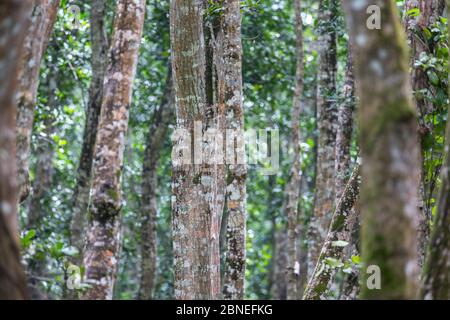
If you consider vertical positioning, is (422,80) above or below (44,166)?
below

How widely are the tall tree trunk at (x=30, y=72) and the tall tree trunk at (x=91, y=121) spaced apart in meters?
7.47

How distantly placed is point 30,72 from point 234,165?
339cm

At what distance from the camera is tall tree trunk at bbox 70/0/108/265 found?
1271 centimetres

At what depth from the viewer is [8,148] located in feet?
11.4

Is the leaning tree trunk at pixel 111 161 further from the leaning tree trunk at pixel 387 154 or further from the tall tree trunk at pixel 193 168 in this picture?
the tall tree trunk at pixel 193 168

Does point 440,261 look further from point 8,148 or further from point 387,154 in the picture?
point 8,148

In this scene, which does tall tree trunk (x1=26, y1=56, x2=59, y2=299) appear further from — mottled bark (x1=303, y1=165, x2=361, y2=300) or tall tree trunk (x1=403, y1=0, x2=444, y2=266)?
tall tree trunk (x1=403, y1=0, x2=444, y2=266)

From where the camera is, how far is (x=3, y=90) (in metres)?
3.43

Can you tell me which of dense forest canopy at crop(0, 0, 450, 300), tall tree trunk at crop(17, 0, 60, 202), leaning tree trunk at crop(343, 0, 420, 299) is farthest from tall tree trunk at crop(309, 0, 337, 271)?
leaning tree trunk at crop(343, 0, 420, 299)

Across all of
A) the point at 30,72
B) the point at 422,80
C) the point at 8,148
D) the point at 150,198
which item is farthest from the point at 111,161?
the point at 150,198

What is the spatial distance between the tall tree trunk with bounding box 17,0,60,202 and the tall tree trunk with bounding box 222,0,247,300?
3.02m

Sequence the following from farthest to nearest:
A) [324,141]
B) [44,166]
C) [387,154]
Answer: [44,166] → [324,141] → [387,154]

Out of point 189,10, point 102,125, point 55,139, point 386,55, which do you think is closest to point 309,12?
point 55,139

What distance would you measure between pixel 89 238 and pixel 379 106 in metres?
2.33
